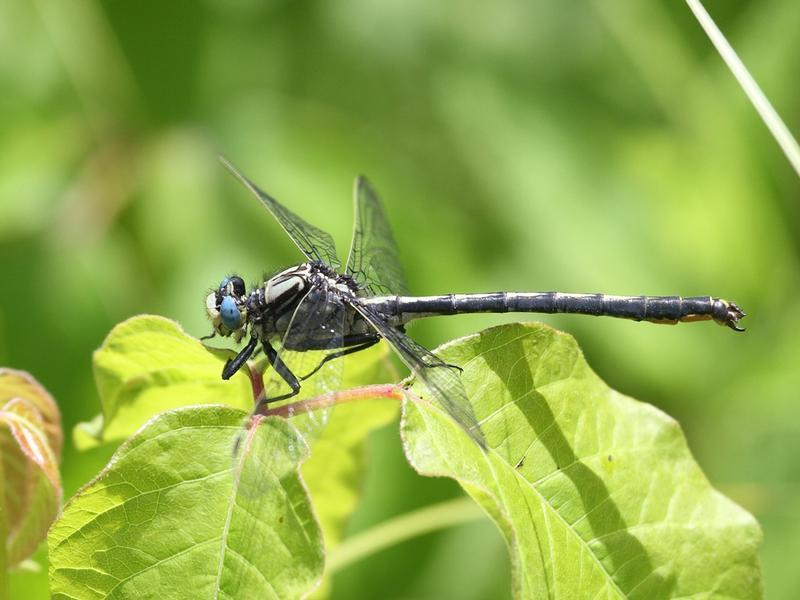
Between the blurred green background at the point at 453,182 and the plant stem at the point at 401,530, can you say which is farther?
the blurred green background at the point at 453,182

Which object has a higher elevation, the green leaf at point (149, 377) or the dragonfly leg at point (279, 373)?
the green leaf at point (149, 377)

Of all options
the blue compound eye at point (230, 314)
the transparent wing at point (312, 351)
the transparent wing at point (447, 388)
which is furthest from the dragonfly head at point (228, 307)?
the transparent wing at point (447, 388)

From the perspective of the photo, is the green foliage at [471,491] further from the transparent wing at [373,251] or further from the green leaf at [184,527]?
the transparent wing at [373,251]

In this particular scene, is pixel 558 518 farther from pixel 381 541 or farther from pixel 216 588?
pixel 381 541

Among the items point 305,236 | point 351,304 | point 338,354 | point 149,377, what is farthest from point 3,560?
point 305,236

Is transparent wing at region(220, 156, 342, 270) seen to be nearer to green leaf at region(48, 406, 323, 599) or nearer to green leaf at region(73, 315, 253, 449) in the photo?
green leaf at region(73, 315, 253, 449)

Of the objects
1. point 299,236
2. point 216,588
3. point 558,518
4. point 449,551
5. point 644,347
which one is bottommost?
point 449,551

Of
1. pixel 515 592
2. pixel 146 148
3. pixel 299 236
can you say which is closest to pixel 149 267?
pixel 146 148
